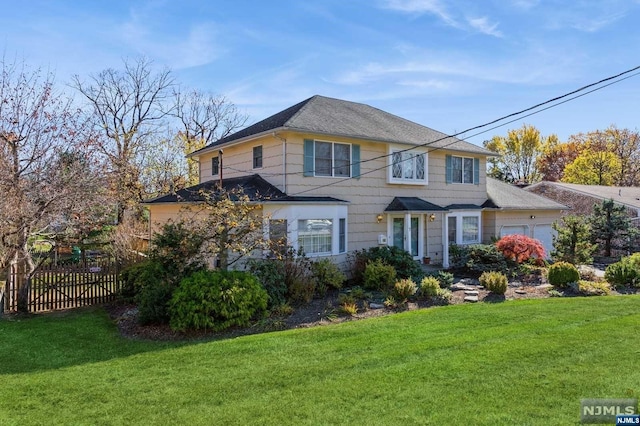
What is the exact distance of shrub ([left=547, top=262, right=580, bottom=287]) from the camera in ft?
38.8

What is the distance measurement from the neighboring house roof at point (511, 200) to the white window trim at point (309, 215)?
8.60 meters

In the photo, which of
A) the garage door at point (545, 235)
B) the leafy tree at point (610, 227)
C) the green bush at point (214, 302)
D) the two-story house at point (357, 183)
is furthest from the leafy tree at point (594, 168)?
the green bush at point (214, 302)

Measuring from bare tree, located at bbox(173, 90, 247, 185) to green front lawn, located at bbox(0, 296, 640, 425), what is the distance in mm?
25687

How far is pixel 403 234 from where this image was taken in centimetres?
1591

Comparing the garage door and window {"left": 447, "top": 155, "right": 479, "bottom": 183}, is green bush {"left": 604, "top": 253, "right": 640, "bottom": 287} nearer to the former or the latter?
window {"left": 447, "top": 155, "right": 479, "bottom": 183}

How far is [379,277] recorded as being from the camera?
477 inches

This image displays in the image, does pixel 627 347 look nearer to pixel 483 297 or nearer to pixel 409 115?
pixel 483 297

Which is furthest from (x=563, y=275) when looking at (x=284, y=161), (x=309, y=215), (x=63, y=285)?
(x=63, y=285)

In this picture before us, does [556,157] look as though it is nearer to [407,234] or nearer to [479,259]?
[479,259]

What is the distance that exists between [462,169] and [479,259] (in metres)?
4.75

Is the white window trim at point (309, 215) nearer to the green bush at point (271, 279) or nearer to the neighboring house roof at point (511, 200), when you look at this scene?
the green bush at point (271, 279)

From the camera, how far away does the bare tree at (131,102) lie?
87.7 feet

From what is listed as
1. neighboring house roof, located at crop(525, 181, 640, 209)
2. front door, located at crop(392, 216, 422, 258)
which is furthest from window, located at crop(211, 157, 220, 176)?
neighboring house roof, located at crop(525, 181, 640, 209)

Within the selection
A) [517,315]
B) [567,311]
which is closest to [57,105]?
[517,315]
